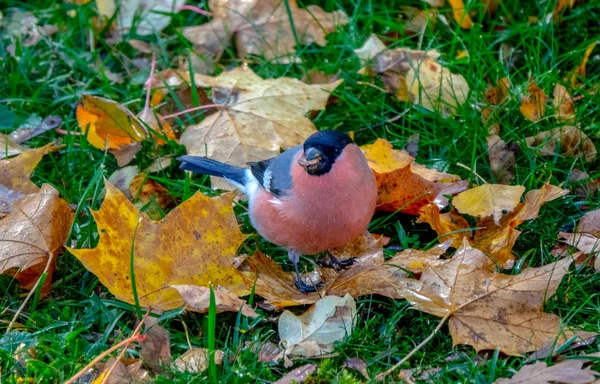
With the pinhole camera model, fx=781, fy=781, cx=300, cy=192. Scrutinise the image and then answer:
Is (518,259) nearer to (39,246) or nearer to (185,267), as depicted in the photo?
(185,267)

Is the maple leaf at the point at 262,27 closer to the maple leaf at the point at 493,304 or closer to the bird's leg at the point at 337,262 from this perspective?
the bird's leg at the point at 337,262

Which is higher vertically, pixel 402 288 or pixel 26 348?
pixel 402 288

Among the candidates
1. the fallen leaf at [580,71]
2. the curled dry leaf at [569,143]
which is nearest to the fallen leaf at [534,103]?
the curled dry leaf at [569,143]

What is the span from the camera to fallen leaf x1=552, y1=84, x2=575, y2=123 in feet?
13.6

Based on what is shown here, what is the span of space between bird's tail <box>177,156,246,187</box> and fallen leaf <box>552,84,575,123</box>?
5.63 feet

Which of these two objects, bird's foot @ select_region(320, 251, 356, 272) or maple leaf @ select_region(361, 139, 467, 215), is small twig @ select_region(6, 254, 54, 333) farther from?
maple leaf @ select_region(361, 139, 467, 215)

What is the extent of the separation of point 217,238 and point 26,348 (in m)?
0.86

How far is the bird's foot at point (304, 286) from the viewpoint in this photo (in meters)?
3.33

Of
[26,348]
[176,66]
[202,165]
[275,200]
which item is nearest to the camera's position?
[26,348]

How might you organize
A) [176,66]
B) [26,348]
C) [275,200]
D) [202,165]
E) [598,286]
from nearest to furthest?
1. [26,348]
2. [598,286]
3. [275,200]
4. [202,165]
5. [176,66]

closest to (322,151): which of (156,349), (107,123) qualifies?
(156,349)

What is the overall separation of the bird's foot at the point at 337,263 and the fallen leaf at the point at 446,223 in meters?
0.37

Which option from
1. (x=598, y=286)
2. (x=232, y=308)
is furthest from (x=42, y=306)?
(x=598, y=286)

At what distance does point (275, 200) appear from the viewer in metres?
3.45
